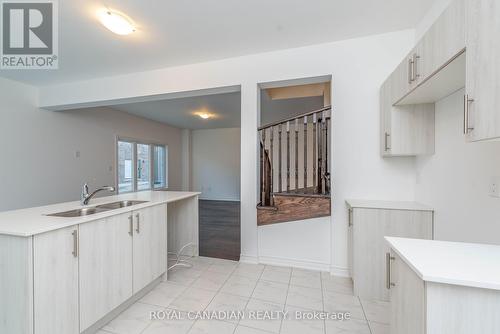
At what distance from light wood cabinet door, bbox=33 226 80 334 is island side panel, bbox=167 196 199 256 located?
1766mm

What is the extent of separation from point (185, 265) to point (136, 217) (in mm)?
1218

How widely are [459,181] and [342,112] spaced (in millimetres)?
1354

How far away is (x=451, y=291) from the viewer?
0.89 m

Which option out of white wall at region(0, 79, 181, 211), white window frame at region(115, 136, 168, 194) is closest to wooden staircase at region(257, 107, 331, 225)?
white wall at region(0, 79, 181, 211)

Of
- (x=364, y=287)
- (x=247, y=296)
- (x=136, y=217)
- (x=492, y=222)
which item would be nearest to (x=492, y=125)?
(x=492, y=222)

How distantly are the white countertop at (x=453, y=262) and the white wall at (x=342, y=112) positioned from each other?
144cm

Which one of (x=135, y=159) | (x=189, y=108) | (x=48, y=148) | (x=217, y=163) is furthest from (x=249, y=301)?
(x=217, y=163)

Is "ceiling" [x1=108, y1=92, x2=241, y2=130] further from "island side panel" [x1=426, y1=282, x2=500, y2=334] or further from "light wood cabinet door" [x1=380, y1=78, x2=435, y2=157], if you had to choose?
"island side panel" [x1=426, y1=282, x2=500, y2=334]

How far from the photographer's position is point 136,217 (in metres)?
2.09

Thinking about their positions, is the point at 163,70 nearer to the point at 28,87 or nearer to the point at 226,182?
the point at 28,87

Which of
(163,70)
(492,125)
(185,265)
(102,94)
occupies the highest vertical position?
(163,70)

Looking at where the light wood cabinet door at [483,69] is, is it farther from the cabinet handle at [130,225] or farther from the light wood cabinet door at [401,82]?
the cabinet handle at [130,225]

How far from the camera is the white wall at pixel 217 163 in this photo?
27.3ft

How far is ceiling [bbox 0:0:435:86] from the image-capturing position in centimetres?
207
